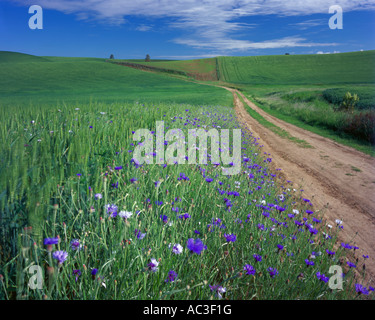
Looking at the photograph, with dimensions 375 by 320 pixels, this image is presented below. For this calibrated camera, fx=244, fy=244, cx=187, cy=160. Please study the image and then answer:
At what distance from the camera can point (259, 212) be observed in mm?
2844

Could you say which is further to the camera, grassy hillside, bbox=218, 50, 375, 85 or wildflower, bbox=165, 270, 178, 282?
grassy hillside, bbox=218, 50, 375, 85

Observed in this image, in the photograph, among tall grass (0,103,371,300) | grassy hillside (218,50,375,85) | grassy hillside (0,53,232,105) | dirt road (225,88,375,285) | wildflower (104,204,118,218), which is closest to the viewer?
tall grass (0,103,371,300)

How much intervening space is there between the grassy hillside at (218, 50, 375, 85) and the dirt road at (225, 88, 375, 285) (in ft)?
170

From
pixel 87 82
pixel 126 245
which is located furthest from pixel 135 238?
pixel 87 82

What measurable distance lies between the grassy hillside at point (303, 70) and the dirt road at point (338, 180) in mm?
51664

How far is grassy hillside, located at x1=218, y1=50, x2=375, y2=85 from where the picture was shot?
53.2 meters

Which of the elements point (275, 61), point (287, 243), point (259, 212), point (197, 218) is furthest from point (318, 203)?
point (275, 61)

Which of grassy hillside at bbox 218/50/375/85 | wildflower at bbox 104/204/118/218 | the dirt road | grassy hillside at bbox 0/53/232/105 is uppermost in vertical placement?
grassy hillside at bbox 218/50/375/85

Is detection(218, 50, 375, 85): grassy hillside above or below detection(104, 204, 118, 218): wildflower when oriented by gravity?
above

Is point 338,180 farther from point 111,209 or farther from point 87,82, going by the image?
point 87,82

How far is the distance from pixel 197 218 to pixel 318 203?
2968 millimetres

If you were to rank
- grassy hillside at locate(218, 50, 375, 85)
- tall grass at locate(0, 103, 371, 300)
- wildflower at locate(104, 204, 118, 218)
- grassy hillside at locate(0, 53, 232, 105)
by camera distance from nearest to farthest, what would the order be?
tall grass at locate(0, 103, 371, 300), wildflower at locate(104, 204, 118, 218), grassy hillside at locate(0, 53, 232, 105), grassy hillside at locate(218, 50, 375, 85)

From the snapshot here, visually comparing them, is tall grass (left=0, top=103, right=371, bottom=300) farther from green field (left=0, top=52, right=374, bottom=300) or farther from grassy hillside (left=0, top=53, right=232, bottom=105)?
grassy hillside (left=0, top=53, right=232, bottom=105)

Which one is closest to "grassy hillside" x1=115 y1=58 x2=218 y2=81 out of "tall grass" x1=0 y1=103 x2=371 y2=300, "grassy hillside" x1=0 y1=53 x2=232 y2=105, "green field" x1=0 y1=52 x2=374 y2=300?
"grassy hillside" x1=0 y1=53 x2=232 y2=105
